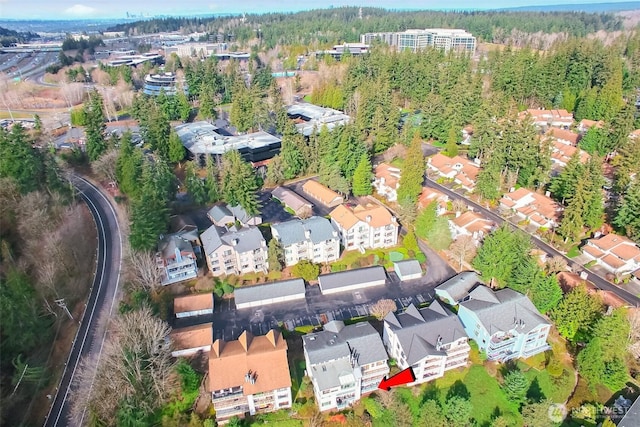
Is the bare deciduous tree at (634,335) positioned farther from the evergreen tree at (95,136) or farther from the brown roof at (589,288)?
the evergreen tree at (95,136)

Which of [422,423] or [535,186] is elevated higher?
[535,186]

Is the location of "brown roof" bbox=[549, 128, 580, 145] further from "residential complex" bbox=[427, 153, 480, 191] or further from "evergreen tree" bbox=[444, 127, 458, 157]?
"residential complex" bbox=[427, 153, 480, 191]

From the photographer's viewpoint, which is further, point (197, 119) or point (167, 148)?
point (197, 119)

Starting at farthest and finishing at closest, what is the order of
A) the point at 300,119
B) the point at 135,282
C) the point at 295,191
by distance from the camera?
the point at 300,119
the point at 295,191
the point at 135,282

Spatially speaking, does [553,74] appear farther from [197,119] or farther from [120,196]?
[120,196]

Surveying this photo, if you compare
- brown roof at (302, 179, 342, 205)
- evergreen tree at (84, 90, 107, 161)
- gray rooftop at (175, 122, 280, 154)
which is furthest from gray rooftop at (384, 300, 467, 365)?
evergreen tree at (84, 90, 107, 161)

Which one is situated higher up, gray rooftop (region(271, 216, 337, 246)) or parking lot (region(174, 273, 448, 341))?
gray rooftop (region(271, 216, 337, 246))

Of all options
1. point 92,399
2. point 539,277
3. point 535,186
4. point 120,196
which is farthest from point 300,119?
point 92,399

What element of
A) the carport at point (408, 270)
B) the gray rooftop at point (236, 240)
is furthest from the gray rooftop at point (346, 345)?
the gray rooftop at point (236, 240)

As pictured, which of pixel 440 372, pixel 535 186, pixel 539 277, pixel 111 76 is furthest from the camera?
pixel 111 76
